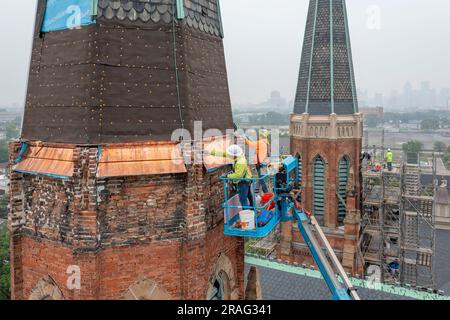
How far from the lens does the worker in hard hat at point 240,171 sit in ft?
24.2

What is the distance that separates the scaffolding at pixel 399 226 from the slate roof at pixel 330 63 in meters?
5.44

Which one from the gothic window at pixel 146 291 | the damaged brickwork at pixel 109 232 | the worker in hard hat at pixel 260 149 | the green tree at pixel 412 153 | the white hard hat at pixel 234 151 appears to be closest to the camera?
the damaged brickwork at pixel 109 232

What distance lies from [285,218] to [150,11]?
508 centimetres

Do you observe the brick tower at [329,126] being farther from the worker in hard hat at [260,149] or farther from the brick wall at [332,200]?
the worker in hard hat at [260,149]

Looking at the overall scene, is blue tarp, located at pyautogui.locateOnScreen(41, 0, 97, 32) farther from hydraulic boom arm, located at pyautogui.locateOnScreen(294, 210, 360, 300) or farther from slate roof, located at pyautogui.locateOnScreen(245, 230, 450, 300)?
slate roof, located at pyautogui.locateOnScreen(245, 230, 450, 300)

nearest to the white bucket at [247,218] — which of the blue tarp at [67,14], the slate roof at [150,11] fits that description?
the slate roof at [150,11]

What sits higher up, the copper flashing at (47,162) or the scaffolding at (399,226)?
the copper flashing at (47,162)

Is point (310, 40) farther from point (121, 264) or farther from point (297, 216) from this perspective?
point (121, 264)

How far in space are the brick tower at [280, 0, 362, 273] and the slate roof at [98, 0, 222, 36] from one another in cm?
2054

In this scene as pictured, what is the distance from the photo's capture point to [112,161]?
6.38m

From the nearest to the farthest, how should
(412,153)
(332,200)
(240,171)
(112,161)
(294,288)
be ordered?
(112,161) → (240,171) → (294,288) → (332,200) → (412,153)

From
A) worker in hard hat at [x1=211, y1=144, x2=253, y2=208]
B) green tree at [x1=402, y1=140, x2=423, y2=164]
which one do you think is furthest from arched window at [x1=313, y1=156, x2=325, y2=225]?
worker in hard hat at [x1=211, y1=144, x2=253, y2=208]

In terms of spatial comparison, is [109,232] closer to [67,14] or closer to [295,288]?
[67,14]

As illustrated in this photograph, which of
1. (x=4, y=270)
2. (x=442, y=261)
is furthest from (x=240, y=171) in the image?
(x=4, y=270)
